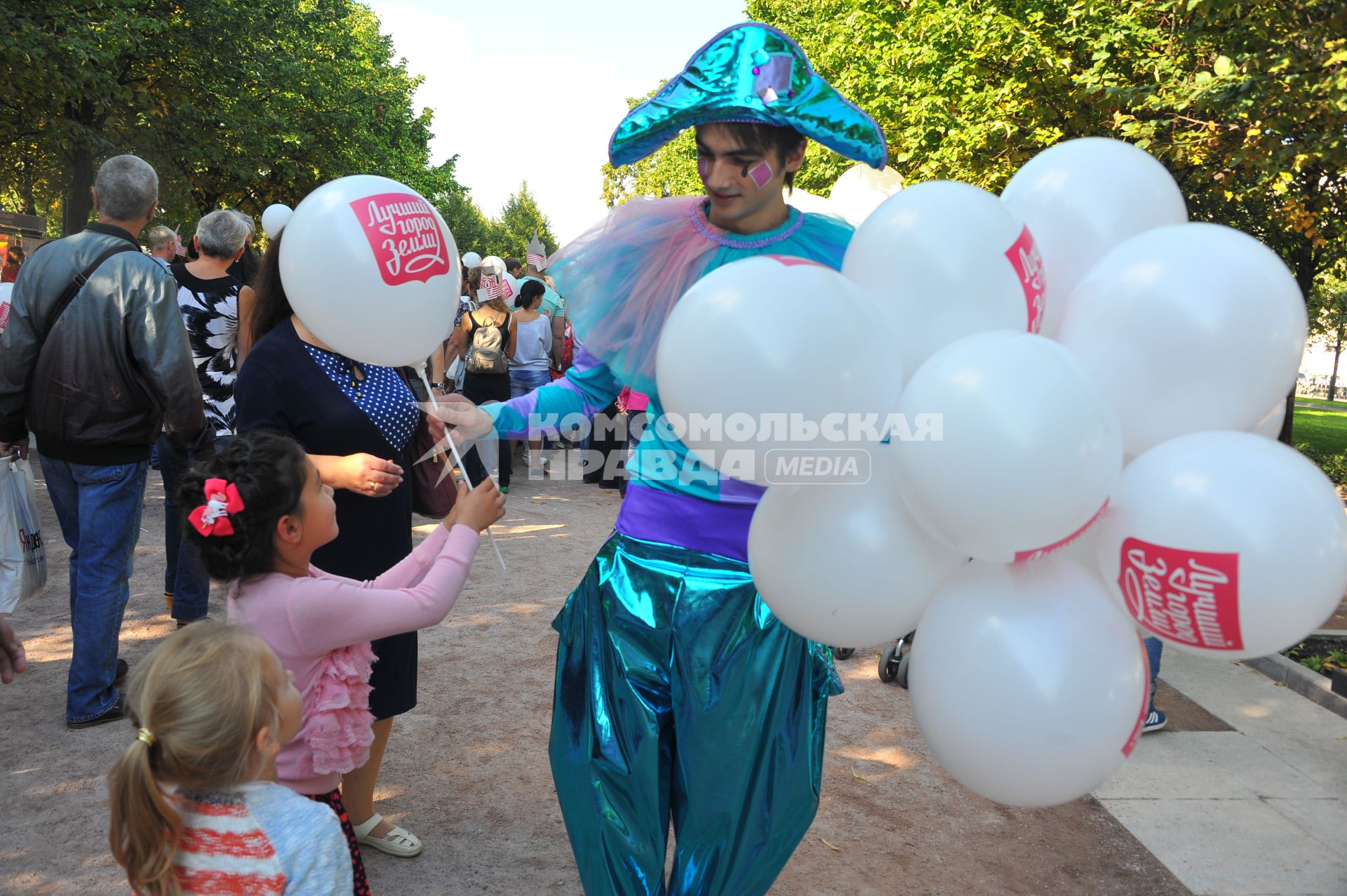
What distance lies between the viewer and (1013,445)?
1.38 meters

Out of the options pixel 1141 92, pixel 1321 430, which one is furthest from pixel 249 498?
pixel 1321 430

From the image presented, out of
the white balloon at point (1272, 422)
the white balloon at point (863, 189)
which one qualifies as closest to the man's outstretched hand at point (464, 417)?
the white balloon at point (1272, 422)

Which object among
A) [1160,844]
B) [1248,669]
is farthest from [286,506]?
[1248,669]

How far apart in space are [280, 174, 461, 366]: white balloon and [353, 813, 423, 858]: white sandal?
5.18 feet

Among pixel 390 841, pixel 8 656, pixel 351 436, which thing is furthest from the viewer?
pixel 390 841

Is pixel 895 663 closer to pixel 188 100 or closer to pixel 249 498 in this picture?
pixel 249 498

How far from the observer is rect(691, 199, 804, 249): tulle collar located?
7.48 feet

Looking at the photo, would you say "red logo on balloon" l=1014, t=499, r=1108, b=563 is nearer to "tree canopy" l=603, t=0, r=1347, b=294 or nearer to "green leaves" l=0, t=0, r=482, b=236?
"tree canopy" l=603, t=0, r=1347, b=294

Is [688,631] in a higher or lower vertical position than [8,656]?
higher

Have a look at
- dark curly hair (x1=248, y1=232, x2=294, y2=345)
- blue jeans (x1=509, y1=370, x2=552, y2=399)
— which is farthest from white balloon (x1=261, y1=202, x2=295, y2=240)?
blue jeans (x1=509, y1=370, x2=552, y2=399)

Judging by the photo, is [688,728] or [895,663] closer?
[688,728]

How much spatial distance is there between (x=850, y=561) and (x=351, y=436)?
166 cm

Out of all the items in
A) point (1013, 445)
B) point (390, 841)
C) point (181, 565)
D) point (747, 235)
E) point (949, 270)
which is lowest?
point (390, 841)

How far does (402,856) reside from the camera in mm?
3152
